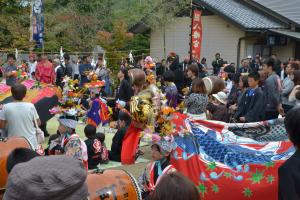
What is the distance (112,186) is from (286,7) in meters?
22.9

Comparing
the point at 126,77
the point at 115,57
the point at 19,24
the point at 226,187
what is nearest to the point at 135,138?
the point at 226,187

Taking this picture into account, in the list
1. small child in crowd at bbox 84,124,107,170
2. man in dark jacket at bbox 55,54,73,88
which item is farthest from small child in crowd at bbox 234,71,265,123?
man in dark jacket at bbox 55,54,73,88

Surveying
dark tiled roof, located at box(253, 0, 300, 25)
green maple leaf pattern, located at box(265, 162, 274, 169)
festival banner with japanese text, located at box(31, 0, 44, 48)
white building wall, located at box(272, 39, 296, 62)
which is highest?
dark tiled roof, located at box(253, 0, 300, 25)

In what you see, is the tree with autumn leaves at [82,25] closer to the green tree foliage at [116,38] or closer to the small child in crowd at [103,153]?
the green tree foliage at [116,38]

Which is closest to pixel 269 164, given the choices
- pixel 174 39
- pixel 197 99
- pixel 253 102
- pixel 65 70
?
pixel 197 99

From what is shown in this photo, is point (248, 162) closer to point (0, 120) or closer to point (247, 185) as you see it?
point (247, 185)

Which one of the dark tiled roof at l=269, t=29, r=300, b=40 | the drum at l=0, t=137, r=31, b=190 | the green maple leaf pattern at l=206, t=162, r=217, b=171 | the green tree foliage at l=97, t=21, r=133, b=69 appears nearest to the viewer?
the drum at l=0, t=137, r=31, b=190

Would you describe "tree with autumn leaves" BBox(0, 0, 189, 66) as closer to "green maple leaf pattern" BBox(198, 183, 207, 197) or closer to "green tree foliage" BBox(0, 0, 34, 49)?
"green tree foliage" BBox(0, 0, 34, 49)

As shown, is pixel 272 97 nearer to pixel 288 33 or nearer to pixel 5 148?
pixel 5 148

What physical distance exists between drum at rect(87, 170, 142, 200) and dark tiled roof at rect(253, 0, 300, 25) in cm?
2054

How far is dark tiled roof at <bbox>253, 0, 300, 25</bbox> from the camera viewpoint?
22.8 metres

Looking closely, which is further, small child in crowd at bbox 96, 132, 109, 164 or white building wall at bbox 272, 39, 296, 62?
white building wall at bbox 272, 39, 296, 62

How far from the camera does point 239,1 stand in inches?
938

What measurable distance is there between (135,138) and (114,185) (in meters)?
2.36
